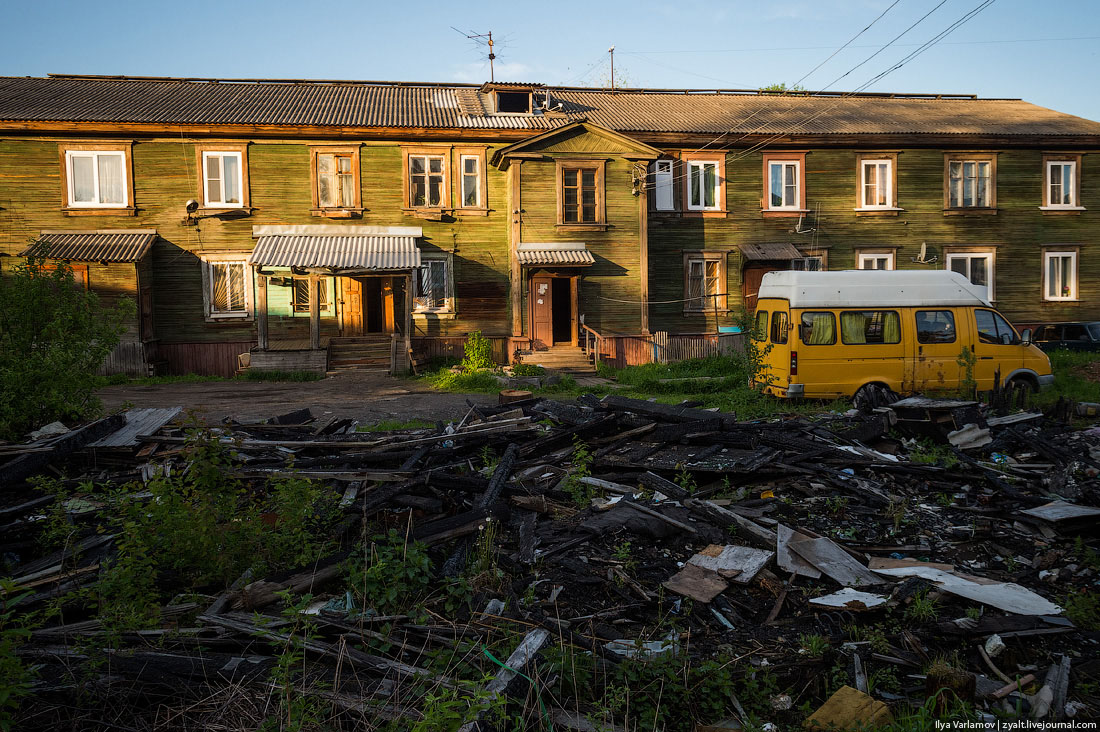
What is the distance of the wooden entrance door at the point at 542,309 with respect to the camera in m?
21.6

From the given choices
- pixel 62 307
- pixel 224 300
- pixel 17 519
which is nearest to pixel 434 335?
pixel 224 300

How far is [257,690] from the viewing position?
3.57m

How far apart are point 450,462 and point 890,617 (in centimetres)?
462

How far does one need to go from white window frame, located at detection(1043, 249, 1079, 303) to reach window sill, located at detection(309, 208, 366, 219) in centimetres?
2392

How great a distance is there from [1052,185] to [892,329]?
61.7 feet

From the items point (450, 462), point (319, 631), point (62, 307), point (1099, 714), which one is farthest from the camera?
point (62, 307)

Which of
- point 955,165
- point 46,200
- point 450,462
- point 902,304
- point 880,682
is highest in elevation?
point 955,165

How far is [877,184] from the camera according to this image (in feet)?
78.9

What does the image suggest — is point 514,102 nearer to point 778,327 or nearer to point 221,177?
point 221,177

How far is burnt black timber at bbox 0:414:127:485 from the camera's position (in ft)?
21.2

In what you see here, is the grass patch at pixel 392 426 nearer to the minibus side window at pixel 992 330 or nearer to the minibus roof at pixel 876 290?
the minibus roof at pixel 876 290

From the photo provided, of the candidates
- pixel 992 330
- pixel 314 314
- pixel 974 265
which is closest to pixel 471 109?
pixel 314 314

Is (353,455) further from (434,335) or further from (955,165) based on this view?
(955,165)

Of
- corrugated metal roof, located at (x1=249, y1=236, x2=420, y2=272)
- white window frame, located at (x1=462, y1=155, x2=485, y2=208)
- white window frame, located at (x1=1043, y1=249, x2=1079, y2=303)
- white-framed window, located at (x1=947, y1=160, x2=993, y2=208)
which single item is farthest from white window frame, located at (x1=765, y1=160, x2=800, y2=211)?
corrugated metal roof, located at (x1=249, y1=236, x2=420, y2=272)
